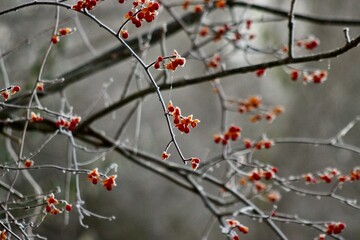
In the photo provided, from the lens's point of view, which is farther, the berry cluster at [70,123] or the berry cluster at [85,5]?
the berry cluster at [70,123]

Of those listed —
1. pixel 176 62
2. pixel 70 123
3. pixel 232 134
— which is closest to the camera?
pixel 176 62

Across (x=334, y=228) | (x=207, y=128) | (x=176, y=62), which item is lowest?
(x=176, y=62)

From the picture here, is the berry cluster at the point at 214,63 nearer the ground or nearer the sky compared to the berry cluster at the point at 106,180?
nearer the sky

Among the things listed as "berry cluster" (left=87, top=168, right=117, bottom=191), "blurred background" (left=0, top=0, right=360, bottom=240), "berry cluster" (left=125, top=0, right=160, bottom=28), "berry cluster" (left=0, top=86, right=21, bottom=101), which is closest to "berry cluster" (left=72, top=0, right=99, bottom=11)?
"berry cluster" (left=125, top=0, right=160, bottom=28)

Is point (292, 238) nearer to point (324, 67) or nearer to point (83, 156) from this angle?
point (324, 67)

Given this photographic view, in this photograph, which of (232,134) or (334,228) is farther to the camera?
(232,134)

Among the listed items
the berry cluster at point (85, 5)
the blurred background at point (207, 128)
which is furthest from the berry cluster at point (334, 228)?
the blurred background at point (207, 128)

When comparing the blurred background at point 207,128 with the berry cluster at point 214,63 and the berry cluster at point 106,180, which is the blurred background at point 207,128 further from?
the berry cluster at point 106,180

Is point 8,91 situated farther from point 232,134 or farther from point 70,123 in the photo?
point 232,134

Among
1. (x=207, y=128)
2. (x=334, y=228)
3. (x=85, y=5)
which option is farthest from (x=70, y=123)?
(x=207, y=128)

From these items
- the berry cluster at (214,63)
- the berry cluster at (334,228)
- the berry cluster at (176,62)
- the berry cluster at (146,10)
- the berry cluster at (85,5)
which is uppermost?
the berry cluster at (214,63)

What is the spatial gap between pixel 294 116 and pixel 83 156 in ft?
7.19

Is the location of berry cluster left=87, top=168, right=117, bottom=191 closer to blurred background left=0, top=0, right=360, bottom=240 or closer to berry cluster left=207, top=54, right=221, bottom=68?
berry cluster left=207, top=54, right=221, bottom=68

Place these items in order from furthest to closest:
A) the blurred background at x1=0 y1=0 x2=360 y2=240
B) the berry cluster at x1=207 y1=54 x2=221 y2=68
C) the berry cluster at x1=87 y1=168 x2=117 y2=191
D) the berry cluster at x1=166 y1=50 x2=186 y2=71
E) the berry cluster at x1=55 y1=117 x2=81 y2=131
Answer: the blurred background at x1=0 y1=0 x2=360 y2=240
the berry cluster at x1=207 y1=54 x2=221 y2=68
the berry cluster at x1=55 y1=117 x2=81 y2=131
the berry cluster at x1=87 y1=168 x2=117 y2=191
the berry cluster at x1=166 y1=50 x2=186 y2=71
